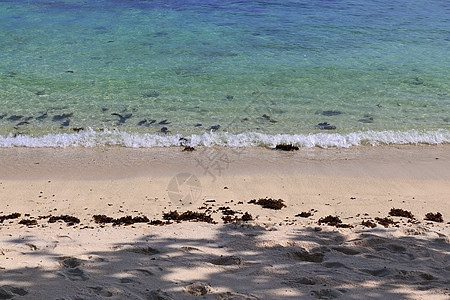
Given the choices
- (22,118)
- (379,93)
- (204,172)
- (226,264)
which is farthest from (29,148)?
(379,93)

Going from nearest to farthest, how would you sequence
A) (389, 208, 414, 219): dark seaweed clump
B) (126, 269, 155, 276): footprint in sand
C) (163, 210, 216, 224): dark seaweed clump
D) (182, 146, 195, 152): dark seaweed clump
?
(126, 269, 155, 276): footprint in sand
(163, 210, 216, 224): dark seaweed clump
(389, 208, 414, 219): dark seaweed clump
(182, 146, 195, 152): dark seaweed clump

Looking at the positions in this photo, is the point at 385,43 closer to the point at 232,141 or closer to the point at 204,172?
the point at 232,141

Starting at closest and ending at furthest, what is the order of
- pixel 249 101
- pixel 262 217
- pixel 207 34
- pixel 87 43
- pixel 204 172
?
1. pixel 262 217
2. pixel 204 172
3. pixel 249 101
4. pixel 87 43
5. pixel 207 34

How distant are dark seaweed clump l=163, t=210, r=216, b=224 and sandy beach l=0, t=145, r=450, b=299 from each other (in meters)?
0.12

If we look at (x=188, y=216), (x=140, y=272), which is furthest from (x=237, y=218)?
(x=140, y=272)

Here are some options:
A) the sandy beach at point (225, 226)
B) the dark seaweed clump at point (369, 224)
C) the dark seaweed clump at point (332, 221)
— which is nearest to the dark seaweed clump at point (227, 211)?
the sandy beach at point (225, 226)

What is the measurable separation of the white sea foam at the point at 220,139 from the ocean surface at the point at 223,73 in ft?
0.11

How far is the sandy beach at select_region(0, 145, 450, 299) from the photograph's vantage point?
3.96 metres

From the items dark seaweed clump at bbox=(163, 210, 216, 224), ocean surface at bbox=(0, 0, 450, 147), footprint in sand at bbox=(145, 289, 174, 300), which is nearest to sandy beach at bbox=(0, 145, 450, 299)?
footprint in sand at bbox=(145, 289, 174, 300)

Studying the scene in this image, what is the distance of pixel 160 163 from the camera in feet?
25.9

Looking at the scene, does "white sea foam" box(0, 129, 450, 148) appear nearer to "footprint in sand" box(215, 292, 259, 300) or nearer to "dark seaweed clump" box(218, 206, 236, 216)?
"dark seaweed clump" box(218, 206, 236, 216)

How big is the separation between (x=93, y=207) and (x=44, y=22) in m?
13.2

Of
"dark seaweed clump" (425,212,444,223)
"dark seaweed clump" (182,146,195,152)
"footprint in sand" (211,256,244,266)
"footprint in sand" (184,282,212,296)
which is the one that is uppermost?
"footprint in sand" (184,282,212,296)

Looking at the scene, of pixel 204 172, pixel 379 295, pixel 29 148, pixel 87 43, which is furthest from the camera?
pixel 87 43
